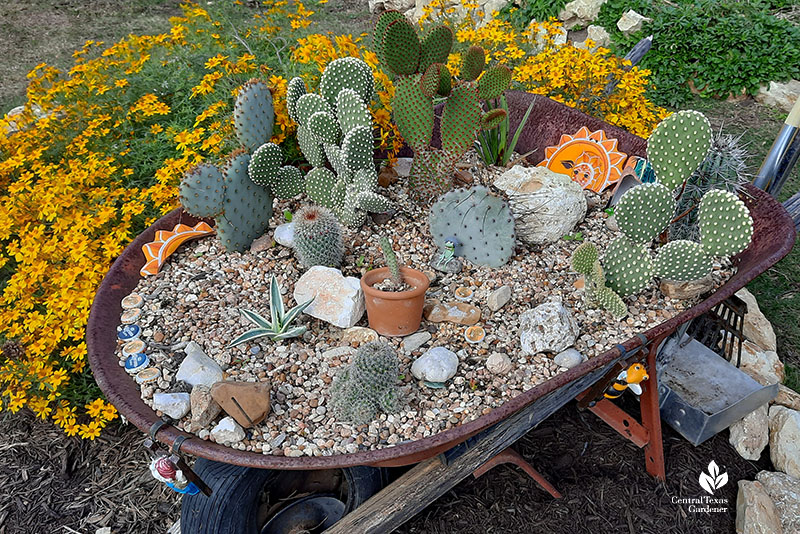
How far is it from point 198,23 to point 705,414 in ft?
10.9

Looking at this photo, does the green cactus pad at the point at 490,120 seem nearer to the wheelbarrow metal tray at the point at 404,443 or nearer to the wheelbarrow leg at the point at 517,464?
the wheelbarrow metal tray at the point at 404,443

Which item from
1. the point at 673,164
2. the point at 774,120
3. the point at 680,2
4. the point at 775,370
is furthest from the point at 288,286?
the point at 680,2

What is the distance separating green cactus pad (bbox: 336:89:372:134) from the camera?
205cm

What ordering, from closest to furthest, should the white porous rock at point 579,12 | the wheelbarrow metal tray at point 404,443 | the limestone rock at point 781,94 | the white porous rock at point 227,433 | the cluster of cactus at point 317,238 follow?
the wheelbarrow metal tray at point 404,443 < the white porous rock at point 227,433 < the cluster of cactus at point 317,238 < the limestone rock at point 781,94 < the white porous rock at point 579,12

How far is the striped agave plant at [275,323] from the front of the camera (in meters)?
1.74

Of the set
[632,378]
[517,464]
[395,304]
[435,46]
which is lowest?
[517,464]

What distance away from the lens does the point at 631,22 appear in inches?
193

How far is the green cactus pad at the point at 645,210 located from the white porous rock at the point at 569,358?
0.50 meters

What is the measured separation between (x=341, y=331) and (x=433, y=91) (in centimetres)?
92

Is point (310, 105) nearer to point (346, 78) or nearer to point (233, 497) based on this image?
point (346, 78)

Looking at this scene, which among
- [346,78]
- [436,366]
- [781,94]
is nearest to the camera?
[436,366]

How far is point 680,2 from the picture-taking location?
200 inches

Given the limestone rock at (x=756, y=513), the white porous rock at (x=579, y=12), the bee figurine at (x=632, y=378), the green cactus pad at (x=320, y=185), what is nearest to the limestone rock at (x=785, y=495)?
the limestone rock at (x=756, y=513)

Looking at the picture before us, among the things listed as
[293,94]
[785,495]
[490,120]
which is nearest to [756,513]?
[785,495]
